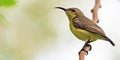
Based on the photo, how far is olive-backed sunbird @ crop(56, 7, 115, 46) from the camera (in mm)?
981

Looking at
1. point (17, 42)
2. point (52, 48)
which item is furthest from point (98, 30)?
point (52, 48)

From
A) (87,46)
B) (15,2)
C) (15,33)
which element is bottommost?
(87,46)

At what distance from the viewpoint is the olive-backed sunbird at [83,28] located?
0.98 meters

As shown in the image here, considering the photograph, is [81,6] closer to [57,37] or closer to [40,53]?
[57,37]

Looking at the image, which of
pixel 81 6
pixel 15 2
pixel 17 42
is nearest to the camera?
pixel 15 2

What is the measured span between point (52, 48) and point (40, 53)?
130mm

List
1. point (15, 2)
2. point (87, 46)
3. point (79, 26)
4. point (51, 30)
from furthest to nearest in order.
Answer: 1. point (51, 30)
2. point (79, 26)
3. point (87, 46)
4. point (15, 2)

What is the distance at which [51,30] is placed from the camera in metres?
1.70

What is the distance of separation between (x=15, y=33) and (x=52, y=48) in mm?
204

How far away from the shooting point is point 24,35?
5.51 ft

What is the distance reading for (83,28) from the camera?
1.09 meters

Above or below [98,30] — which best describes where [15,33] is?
above

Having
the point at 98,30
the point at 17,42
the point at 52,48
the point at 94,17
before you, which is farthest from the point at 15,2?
the point at 52,48

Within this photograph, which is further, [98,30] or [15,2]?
[98,30]
